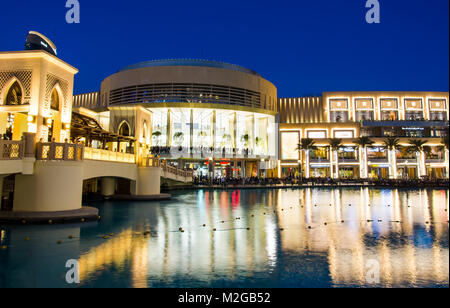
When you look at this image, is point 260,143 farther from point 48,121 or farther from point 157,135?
point 48,121

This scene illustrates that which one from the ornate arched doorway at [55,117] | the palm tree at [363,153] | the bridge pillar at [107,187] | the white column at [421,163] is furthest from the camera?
the white column at [421,163]

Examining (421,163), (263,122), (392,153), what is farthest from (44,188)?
(421,163)

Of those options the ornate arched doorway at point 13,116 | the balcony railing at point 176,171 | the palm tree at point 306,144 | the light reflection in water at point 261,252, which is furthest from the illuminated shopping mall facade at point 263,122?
the light reflection in water at point 261,252

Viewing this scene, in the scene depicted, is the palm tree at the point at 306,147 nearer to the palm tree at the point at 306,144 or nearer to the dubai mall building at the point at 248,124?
the palm tree at the point at 306,144

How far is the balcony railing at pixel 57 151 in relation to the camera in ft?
45.5

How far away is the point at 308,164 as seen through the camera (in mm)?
69125

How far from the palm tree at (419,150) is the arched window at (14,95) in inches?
2846

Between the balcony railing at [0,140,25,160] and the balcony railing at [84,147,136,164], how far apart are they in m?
4.88

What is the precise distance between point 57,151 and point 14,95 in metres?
4.45

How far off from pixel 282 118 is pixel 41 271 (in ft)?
238

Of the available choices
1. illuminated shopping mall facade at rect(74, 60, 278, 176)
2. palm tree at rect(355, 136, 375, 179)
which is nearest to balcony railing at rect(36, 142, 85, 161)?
illuminated shopping mall facade at rect(74, 60, 278, 176)

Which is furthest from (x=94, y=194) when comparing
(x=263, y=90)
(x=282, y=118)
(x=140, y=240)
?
(x=282, y=118)
